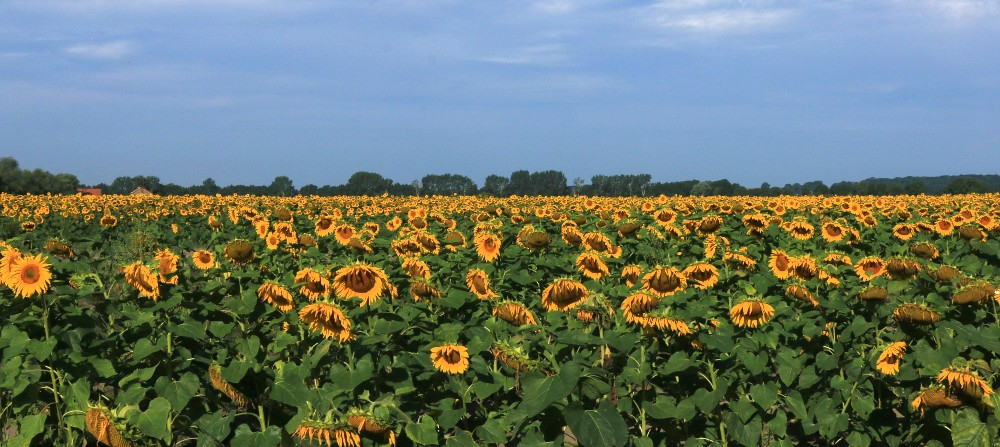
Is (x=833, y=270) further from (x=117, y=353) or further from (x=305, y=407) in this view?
(x=117, y=353)

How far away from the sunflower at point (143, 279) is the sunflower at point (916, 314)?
5.31 m

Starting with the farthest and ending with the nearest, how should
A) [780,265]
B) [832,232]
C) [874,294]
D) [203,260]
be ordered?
1. [832,232]
2. [780,265]
3. [203,260]
4. [874,294]

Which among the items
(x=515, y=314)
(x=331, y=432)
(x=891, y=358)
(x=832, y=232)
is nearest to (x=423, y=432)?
(x=331, y=432)

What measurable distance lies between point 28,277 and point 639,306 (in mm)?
3945

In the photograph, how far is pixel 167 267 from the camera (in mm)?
6098

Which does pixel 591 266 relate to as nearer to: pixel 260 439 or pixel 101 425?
pixel 260 439

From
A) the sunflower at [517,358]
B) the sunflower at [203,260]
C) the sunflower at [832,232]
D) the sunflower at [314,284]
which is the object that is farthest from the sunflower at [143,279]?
the sunflower at [832,232]

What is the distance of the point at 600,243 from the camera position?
9281mm

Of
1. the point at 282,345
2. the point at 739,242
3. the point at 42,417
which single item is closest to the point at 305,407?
the point at 282,345

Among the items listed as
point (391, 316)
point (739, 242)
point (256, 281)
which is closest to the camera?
point (391, 316)

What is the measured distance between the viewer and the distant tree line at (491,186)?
63.8 m

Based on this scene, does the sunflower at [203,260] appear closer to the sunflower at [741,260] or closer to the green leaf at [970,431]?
the sunflower at [741,260]

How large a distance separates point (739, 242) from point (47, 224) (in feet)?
73.5

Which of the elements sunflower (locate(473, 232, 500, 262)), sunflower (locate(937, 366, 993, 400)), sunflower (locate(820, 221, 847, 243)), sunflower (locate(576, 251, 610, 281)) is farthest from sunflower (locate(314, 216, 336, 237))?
sunflower (locate(937, 366, 993, 400))
